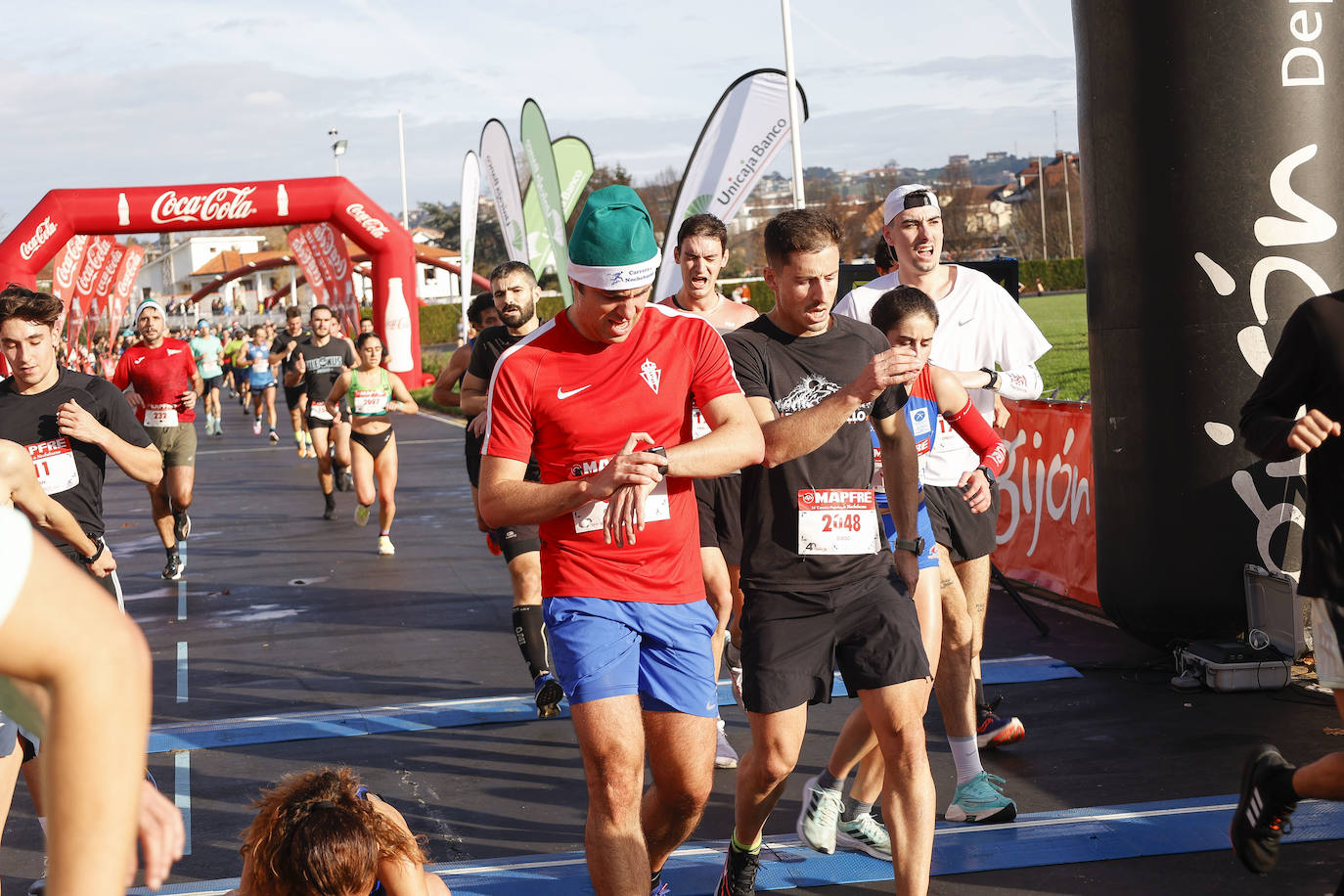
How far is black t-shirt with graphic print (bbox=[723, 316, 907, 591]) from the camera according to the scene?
3945mm

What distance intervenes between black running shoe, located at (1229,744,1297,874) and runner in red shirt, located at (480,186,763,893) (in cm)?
155

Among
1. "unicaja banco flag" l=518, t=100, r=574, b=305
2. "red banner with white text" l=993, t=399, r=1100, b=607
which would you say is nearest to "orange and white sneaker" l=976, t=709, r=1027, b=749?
"red banner with white text" l=993, t=399, r=1100, b=607

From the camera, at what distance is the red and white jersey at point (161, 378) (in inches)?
466

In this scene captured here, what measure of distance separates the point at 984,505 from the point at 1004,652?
281cm

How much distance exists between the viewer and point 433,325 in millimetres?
74000

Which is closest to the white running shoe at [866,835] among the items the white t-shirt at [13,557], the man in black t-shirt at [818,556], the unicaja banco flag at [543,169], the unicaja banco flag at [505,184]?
the man in black t-shirt at [818,556]

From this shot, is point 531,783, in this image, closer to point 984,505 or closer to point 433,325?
point 984,505

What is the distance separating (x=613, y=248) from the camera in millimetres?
3500

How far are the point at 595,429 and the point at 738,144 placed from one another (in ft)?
43.2

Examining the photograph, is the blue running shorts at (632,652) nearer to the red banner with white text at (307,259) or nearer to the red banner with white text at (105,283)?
the red banner with white text at (105,283)

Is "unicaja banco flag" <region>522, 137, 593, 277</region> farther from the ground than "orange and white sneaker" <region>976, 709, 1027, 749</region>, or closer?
farther from the ground

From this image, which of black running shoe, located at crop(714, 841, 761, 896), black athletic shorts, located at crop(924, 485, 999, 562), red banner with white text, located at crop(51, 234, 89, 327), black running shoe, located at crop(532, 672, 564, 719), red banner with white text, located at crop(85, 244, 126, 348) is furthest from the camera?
red banner with white text, located at crop(85, 244, 126, 348)

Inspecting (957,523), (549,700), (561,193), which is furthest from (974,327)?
(561,193)

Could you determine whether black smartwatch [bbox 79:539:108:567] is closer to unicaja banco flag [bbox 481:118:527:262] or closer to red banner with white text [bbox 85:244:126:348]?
unicaja banco flag [bbox 481:118:527:262]
